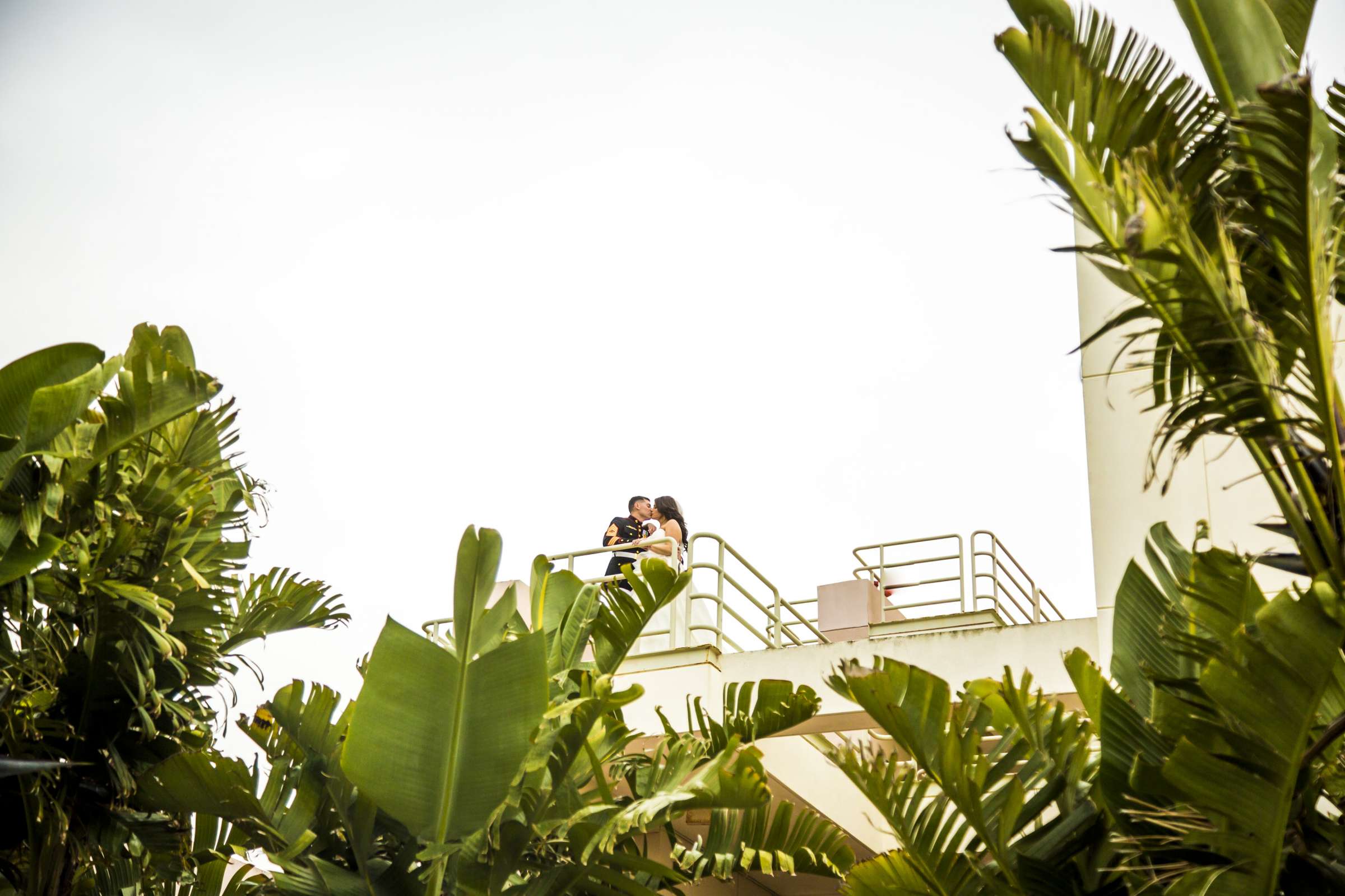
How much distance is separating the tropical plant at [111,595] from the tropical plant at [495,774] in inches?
12.2

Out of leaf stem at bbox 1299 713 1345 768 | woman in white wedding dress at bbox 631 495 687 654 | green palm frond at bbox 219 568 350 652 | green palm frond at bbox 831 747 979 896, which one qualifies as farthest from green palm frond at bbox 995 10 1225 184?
woman in white wedding dress at bbox 631 495 687 654

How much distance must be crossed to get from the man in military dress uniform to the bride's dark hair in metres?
0.21

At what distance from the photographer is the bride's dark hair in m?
11.3

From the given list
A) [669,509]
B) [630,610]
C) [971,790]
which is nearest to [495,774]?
[630,610]

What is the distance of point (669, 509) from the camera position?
11344mm

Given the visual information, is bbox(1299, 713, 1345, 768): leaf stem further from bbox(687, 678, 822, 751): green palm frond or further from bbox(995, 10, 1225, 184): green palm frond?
bbox(687, 678, 822, 751): green palm frond

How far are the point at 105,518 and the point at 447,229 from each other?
4900 mm

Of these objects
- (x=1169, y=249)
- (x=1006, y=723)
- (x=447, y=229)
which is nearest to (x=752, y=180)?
(x=447, y=229)

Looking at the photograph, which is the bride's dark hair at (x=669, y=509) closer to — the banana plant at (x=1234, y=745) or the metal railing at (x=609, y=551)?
the metal railing at (x=609, y=551)

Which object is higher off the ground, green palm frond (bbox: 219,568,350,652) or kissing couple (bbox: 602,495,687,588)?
kissing couple (bbox: 602,495,687,588)

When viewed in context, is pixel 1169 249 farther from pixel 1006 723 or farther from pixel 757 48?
pixel 757 48

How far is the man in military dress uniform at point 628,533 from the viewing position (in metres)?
10.8

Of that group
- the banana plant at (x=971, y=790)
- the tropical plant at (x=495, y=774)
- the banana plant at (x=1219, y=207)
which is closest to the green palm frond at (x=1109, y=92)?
the banana plant at (x=1219, y=207)

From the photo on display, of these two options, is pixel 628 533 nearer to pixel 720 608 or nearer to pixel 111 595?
pixel 720 608
